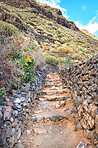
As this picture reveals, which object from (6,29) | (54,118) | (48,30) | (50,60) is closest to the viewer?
(54,118)

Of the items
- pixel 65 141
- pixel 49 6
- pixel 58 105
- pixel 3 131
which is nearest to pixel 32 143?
pixel 65 141

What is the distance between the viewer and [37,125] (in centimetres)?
338

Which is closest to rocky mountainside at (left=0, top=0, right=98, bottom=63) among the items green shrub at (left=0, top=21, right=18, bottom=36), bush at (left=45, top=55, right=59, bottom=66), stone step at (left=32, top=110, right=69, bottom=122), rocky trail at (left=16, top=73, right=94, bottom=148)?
bush at (left=45, top=55, right=59, bottom=66)

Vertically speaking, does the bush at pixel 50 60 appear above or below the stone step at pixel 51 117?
above

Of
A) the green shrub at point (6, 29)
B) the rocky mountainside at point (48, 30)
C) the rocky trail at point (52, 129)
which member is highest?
the rocky mountainside at point (48, 30)

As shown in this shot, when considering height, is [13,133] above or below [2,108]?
below

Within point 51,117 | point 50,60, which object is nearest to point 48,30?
point 50,60

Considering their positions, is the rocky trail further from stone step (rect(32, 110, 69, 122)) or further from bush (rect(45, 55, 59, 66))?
bush (rect(45, 55, 59, 66))

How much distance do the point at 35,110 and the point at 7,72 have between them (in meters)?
2.16

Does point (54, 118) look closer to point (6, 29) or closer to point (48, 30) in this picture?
point (6, 29)

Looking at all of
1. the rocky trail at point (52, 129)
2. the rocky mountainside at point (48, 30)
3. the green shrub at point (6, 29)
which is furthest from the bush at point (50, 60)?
the rocky trail at point (52, 129)

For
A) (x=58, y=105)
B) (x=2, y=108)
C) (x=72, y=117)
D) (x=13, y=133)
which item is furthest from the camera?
(x=58, y=105)

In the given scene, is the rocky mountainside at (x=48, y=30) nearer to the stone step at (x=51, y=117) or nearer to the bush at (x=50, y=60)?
the bush at (x=50, y=60)

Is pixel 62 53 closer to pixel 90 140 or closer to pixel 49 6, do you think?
pixel 90 140
